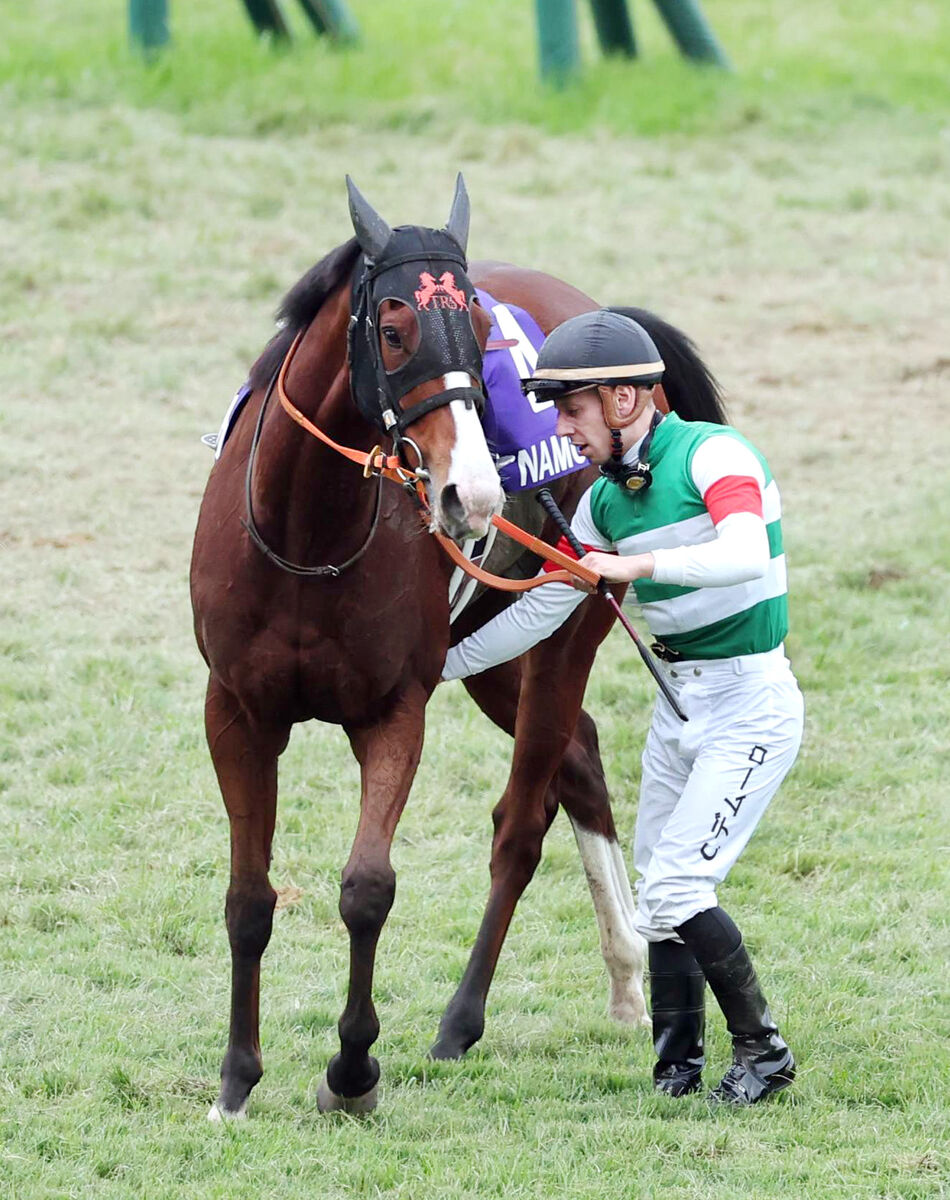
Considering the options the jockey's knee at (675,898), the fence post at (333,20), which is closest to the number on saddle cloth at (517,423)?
the jockey's knee at (675,898)

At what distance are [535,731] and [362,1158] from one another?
142 cm

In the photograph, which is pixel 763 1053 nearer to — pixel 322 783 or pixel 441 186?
pixel 322 783

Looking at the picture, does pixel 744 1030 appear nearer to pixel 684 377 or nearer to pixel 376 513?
pixel 376 513

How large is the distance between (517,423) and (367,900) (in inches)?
57.4

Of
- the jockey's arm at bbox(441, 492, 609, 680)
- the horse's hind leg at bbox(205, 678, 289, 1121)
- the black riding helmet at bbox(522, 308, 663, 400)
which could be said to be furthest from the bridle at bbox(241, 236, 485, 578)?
the horse's hind leg at bbox(205, 678, 289, 1121)

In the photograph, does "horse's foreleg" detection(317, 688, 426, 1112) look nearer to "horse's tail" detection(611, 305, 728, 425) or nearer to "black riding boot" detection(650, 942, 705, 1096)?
"black riding boot" detection(650, 942, 705, 1096)

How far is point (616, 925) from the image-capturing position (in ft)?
16.3

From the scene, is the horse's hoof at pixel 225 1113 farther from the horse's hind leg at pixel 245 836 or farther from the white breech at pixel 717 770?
the white breech at pixel 717 770

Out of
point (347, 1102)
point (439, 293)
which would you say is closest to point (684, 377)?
point (439, 293)

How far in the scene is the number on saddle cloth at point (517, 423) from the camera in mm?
4773

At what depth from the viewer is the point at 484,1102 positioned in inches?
167

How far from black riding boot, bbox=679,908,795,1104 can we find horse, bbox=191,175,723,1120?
75 centimetres

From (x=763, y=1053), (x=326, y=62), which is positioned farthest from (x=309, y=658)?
(x=326, y=62)

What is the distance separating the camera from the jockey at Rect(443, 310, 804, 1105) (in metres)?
3.89
